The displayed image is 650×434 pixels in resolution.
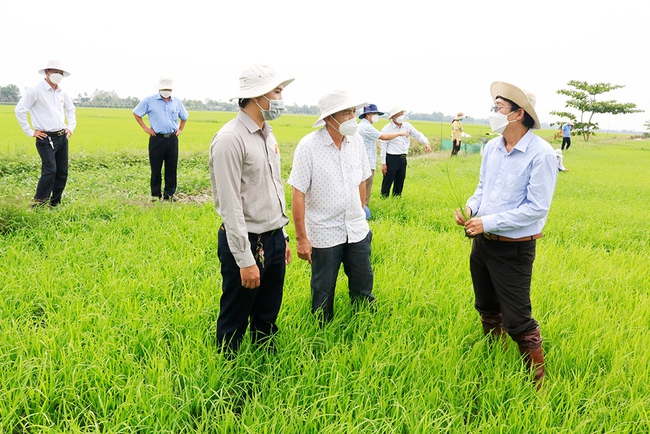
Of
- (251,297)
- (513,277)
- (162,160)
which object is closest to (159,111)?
(162,160)

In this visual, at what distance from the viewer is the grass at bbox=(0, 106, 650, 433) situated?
2021mm

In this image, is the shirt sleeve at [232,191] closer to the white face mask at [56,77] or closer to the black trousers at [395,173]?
the white face mask at [56,77]

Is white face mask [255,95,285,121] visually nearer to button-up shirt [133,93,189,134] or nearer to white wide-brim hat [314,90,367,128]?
white wide-brim hat [314,90,367,128]

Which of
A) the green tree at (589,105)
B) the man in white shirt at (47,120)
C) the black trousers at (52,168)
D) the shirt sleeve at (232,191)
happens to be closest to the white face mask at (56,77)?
the man in white shirt at (47,120)

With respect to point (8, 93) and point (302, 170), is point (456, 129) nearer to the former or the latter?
point (302, 170)

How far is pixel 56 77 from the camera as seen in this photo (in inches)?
215

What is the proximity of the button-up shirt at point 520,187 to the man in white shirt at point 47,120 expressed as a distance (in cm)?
546

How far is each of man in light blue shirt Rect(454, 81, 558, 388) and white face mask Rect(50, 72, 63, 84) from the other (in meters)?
5.58

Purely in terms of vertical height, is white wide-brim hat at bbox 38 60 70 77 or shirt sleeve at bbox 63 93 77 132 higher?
white wide-brim hat at bbox 38 60 70 77

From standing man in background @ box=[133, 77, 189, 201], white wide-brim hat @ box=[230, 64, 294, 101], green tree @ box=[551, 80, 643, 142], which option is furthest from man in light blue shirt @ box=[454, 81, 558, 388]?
green tree @ box=[551, 80, 643, 142]

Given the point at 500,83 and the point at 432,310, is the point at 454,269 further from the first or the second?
the point at 500,83

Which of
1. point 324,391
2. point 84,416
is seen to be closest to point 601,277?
point 324,391

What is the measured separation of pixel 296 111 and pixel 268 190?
9321 cm

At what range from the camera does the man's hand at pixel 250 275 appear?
213 centimetres
